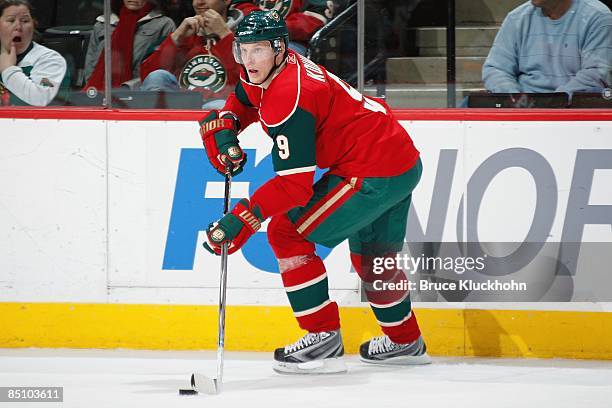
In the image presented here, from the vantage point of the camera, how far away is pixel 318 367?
3.85 metres

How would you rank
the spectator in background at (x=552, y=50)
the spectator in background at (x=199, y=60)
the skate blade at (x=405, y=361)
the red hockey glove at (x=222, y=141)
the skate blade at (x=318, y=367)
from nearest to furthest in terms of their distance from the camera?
1. the red hockey glove at (x=222, y=141)
2. the skate blade at (x=318, y=367)
3. the skate blade at (x=405, y=361)
4. the spectator in background at (x=552, y=50)
5. the spectator in background at (x=199, y=60)

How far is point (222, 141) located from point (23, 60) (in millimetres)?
1205

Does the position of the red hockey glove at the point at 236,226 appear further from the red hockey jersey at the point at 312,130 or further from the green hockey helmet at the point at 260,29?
the green hockey helmet at the point at 260,29

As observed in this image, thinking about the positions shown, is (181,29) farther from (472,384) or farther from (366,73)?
(472,384)

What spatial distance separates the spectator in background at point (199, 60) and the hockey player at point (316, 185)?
1.48 ft

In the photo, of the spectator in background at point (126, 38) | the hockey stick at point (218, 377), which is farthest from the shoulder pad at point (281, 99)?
the spectator in background at point (126, 38)

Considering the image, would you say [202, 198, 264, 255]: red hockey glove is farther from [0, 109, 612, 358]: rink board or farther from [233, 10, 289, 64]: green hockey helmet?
[0, 109, 612, 358]: rink board

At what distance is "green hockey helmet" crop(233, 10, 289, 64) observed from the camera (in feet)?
11.6

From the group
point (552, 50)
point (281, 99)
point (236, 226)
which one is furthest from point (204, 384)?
point (552, 50)

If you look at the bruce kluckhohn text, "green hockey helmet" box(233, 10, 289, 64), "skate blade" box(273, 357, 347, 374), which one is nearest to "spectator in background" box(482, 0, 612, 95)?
the bruce kluckhohn text

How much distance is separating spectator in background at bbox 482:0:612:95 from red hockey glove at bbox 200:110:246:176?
112 centimetres

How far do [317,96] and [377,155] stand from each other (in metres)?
0.32

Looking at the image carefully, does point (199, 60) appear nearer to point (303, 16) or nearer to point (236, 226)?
point (303, 16)

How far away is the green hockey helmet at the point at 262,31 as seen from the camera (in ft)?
11.6
